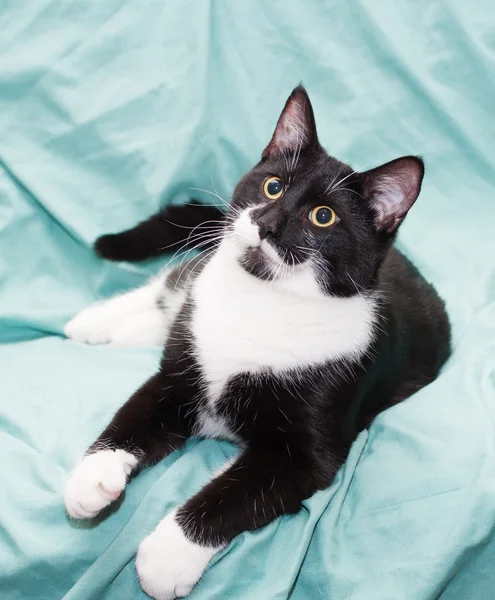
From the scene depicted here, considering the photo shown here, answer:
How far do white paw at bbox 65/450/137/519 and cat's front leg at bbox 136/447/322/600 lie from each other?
12cm

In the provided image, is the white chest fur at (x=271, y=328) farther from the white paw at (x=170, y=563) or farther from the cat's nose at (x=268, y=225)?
the white paw at (x=170, y=563)

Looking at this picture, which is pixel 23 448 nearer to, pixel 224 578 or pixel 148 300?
pixel 224 578

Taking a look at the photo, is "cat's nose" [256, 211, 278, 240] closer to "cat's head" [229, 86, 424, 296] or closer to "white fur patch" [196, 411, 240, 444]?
"cat's head" [229, 86, 424, 296]

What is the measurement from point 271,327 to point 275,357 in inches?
2.7

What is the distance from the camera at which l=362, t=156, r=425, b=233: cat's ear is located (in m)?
1.22

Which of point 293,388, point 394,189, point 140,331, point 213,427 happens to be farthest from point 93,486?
point 394,189

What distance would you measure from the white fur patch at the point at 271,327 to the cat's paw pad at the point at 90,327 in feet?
1.64

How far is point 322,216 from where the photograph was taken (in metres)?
1.30

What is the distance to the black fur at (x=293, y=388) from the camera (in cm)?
126

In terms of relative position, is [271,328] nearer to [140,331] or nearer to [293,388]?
[293,388]

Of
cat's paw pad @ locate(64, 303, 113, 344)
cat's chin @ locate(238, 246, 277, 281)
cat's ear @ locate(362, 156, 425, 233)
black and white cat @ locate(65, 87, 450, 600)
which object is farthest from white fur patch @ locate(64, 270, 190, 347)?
cat's ear @ locate(362, 156, 425, 233)

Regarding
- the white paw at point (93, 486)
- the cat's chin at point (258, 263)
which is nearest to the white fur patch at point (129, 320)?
the cat's chin at point (258, 263)

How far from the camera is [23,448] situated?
1.40 metres

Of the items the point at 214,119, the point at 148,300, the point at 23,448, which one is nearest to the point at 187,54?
the point at 214,119
